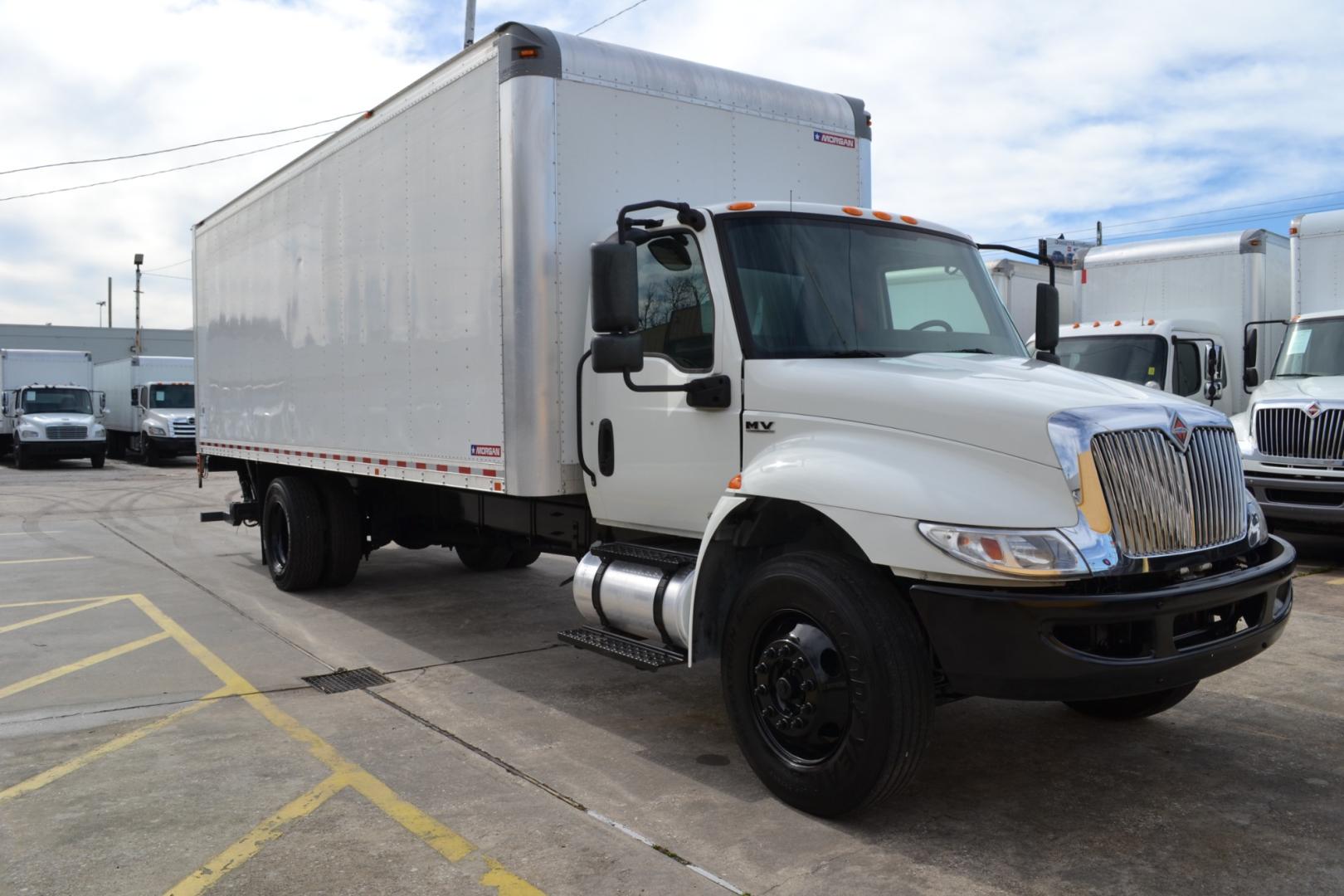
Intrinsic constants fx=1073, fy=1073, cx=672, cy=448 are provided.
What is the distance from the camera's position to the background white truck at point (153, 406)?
28766 mm

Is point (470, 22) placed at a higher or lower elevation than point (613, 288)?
higher

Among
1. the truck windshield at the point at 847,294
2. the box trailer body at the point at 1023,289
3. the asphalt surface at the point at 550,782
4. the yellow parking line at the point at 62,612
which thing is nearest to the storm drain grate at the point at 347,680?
the asphalt surface at the point at 550,782

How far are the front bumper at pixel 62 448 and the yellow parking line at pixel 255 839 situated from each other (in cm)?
2791

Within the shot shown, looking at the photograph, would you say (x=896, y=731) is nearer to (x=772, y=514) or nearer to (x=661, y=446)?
(x=772, y=514)

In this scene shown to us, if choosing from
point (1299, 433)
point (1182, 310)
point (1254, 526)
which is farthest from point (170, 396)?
point (1254, 526)

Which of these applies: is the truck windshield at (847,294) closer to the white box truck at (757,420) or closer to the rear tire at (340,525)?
the white box truck at (757,420)

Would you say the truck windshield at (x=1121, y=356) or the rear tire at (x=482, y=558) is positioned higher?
the truck windshield at (x=1121, y=356)

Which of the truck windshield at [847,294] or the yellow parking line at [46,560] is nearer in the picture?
the truck windshield at [847,294]

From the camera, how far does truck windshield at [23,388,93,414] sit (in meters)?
29.5

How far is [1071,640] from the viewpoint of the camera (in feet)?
12.2

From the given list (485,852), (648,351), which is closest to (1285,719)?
(648,351)

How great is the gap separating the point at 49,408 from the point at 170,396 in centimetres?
329

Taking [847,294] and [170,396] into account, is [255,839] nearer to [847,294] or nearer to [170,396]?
[847,294]

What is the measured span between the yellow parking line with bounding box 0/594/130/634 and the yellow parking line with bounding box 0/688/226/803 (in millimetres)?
2984
